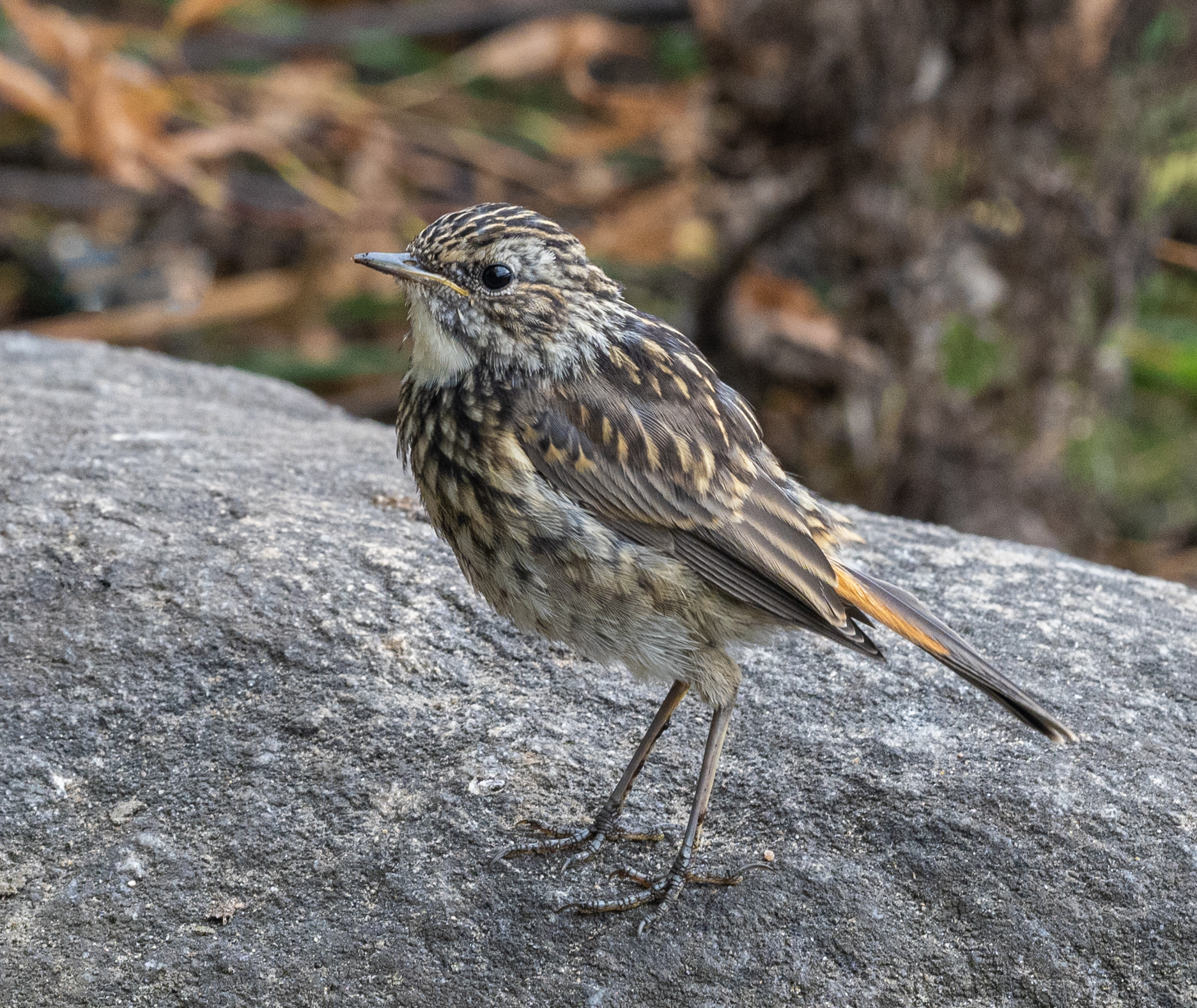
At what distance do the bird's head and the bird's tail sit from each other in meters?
0.85

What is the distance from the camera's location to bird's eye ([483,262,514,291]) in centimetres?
320

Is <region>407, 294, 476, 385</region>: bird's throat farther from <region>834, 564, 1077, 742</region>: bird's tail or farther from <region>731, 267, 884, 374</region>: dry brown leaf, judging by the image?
<region>731, 267, 884, 374</region>: dry brown leaf

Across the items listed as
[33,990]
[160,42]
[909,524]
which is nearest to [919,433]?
[909,524]

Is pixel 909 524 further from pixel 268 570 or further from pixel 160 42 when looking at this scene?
pixel 160 42

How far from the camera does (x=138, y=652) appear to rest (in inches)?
133

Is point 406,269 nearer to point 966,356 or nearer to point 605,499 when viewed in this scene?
point 605,499

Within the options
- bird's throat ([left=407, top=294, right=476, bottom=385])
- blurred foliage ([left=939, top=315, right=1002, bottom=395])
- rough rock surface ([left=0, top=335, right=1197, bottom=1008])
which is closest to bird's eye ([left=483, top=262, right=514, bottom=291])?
bird's throat ([left=407, top=294, right=476, bottom=385])

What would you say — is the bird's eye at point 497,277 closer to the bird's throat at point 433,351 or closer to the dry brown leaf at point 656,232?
the bird's throat at point 433,351

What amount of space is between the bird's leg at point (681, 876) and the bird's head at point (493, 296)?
947mm

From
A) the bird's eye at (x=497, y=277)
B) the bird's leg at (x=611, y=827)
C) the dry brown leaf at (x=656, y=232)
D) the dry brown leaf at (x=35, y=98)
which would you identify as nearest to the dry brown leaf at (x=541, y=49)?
the dry brown leaf at (x=656, y=232)

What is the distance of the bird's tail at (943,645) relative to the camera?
2922mm

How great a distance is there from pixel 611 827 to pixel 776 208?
166 inches

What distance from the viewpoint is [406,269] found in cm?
317

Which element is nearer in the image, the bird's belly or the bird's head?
the bird's belly
